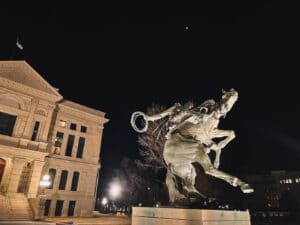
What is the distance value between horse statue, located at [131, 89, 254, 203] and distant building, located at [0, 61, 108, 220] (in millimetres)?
22175

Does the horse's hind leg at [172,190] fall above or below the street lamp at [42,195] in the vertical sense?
below

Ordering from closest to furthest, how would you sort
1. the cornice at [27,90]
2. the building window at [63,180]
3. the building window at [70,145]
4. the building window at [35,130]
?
the cornice at [27,90]
the building window at [35,130]
the building window at [63,180]
the building window at [70,145]

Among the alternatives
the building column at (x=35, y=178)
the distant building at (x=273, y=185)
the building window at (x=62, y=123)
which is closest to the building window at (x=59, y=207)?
the building column at (x=35, y=178)

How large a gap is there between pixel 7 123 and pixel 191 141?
27.4 metres

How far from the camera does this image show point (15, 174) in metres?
25.6

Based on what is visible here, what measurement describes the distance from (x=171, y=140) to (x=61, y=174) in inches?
1144

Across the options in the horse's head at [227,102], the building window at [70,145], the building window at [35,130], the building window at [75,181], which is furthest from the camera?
the building window at [70,145]

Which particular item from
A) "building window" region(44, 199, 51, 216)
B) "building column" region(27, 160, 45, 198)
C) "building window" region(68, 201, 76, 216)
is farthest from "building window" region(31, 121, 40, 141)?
"building window" region(68, 201, 76, 216)

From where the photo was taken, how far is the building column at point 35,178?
26.2 metres

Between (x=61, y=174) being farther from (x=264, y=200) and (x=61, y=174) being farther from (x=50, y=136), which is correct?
(x=264, y=200)

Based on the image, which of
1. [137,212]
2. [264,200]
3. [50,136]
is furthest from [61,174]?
[264,200]

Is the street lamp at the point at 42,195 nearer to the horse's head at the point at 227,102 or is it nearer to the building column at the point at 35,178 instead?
the building column at the point at 35,178

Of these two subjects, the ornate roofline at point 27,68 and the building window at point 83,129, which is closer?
the ornate roofline at point 27,68

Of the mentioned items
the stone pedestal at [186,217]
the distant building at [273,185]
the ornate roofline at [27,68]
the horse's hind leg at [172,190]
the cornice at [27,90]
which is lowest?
the stone pedestal at [186,217]
